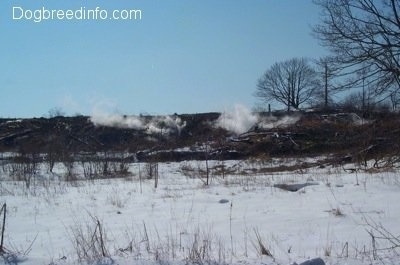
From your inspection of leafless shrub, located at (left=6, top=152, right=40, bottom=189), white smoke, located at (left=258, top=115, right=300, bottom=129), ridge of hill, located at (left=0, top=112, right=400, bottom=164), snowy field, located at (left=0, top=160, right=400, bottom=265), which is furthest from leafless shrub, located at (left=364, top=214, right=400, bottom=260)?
white smoke, located at (left=258, top=115, right=300, bottom=129)

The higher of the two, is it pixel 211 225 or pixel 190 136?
pixel 190 136

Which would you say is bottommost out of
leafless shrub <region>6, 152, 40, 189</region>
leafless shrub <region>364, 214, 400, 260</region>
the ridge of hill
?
leafless shrub <region>364, 214, 400, 260</region>

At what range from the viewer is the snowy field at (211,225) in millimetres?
4316

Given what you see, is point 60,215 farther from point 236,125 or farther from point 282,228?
point 236,125

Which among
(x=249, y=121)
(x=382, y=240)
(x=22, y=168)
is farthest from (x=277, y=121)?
(x=382, y=240)

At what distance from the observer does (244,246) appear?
15.7 ft

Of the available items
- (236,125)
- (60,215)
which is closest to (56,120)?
(236,125)

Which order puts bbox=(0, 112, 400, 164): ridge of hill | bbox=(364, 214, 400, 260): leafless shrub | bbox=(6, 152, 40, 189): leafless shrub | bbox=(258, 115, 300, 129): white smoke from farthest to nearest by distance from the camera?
bbox=(258, 115, 300, 129): white smoke, bbox=(0, 112, 400, 164): ridge of hill, bbox=(6, 152, 40, 189): leafless shrub, bbox=(364, 214, 400, 260): leafless shrub

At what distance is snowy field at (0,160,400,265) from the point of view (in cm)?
432

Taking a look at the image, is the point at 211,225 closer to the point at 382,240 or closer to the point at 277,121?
the point at 382,240

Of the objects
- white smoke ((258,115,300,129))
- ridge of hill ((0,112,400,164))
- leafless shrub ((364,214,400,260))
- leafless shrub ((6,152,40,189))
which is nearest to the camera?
leafless shrub ((364,214,400,260))

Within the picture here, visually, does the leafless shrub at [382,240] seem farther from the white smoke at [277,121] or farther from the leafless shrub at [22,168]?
the white smoke at [277,121]

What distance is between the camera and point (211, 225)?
5.94 m

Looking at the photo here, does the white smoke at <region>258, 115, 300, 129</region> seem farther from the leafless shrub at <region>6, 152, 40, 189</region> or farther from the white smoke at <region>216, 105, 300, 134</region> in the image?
the leafless shrub at <region>6, 152, 40, 189</region>
